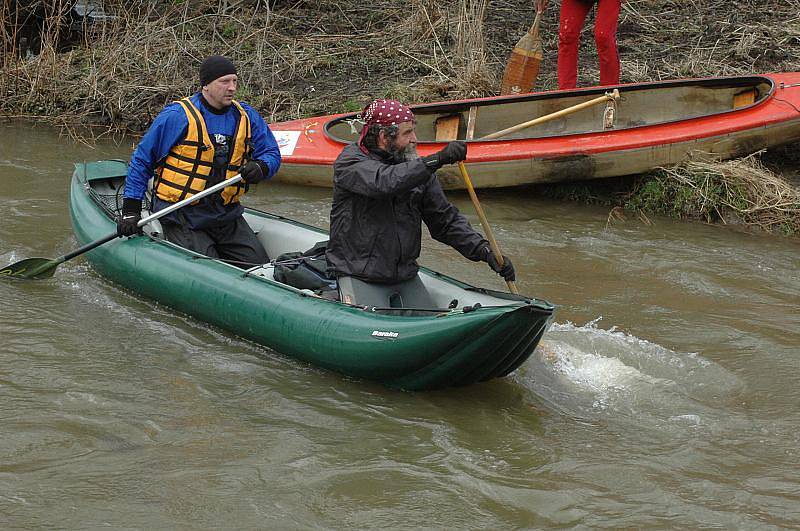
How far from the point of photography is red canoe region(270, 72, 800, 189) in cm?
764

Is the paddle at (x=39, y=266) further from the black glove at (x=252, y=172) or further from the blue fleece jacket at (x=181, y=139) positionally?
the black glove at (x=252, y=172)

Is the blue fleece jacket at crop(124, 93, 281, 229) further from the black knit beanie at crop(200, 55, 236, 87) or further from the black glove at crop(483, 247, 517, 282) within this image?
the black glove at crop(483, 247, 517, 282)

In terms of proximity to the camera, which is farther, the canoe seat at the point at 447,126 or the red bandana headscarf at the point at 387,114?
→ the canoe seat at the point at 447,126

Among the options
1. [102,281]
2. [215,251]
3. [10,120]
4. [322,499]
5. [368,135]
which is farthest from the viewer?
[10,120]

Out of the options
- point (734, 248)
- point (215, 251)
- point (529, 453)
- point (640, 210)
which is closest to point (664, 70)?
point (640, 210)

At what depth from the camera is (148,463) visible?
409cm

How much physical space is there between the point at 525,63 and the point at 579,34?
0.53 m

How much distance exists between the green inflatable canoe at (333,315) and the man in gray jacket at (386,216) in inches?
6.5

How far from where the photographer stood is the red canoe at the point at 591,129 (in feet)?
25.1

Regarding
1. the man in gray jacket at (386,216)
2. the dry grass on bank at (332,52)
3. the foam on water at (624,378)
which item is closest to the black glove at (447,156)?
the man in gray jacket at (386,216)

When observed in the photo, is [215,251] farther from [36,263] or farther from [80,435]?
[80,435]

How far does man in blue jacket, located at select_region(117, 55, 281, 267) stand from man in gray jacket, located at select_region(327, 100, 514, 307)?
2.83 feet

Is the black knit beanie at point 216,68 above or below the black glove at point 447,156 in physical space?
above

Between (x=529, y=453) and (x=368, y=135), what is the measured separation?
5.03 ft
